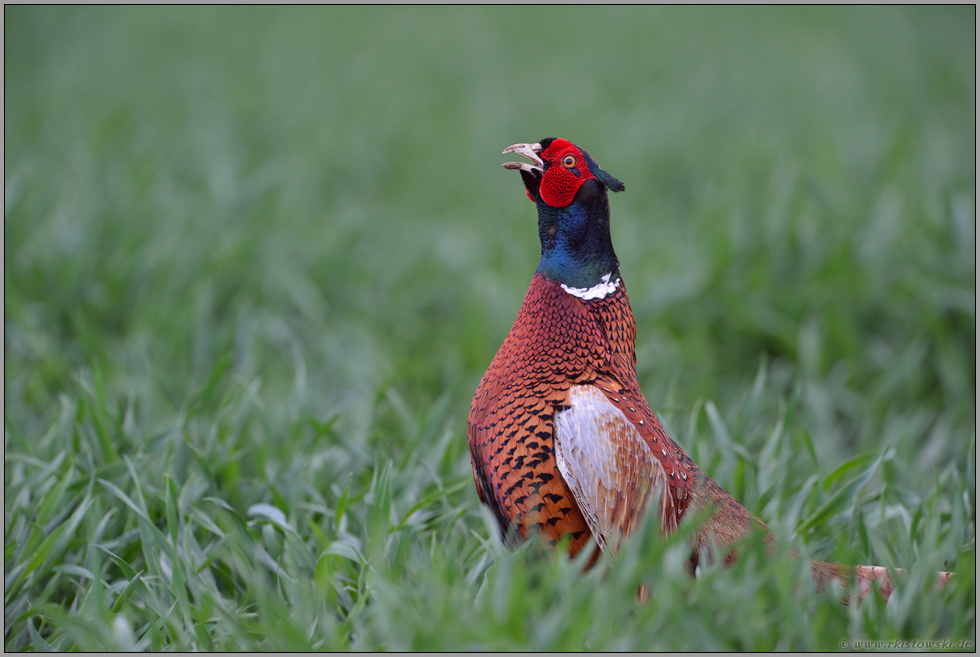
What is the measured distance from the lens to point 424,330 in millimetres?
3641

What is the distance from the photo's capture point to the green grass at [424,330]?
5.36 feet

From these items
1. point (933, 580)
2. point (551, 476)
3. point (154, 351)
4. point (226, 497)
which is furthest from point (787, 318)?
point (154, 351)

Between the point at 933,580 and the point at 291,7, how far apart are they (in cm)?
902

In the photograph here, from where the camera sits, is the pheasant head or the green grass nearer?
the pheasant head

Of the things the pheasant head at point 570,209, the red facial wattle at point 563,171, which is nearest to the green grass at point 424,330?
the pheasant head at point 570,209

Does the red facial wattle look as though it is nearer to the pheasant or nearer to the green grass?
the pheasant

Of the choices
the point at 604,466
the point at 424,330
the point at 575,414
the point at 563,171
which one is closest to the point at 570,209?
the point at 563,171

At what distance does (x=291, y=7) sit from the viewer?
28.9 feet

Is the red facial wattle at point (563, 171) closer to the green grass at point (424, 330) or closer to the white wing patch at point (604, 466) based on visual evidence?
the white wing patch at point (604, 466)

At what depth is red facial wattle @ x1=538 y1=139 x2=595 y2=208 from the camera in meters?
1.50

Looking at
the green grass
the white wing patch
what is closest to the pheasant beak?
the white wing patch

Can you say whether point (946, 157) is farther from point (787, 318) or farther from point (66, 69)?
point (66, 69)

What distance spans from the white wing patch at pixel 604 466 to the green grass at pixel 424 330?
82 mm

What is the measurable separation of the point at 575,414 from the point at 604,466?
0.39ft
